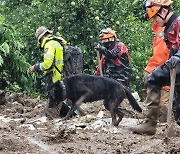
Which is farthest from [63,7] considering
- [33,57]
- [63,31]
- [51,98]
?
[51,98]

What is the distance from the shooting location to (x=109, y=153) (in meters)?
6.99

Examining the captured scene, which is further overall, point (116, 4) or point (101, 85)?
point (116, 4)

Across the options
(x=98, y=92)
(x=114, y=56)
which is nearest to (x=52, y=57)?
(x=98, y=92)

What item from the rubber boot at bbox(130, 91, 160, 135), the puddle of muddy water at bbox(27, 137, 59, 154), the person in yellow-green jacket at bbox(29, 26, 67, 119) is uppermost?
the person in yellow-green jacket at bbox(29, 26, 67, 119)

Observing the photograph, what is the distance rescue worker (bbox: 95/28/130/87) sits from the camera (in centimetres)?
1252

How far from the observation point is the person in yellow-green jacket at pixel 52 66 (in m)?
10.4

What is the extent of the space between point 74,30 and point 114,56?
12.1ft

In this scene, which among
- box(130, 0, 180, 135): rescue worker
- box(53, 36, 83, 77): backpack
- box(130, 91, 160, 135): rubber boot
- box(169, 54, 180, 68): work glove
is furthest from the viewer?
box(53, 36, 83, 77): backpack

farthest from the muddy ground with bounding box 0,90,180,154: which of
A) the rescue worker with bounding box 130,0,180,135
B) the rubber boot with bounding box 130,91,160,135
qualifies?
the rescue worker with bounding box 130,0,180,135

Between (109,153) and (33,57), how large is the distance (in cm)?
990

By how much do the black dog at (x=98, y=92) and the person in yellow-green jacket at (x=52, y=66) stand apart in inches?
7.3

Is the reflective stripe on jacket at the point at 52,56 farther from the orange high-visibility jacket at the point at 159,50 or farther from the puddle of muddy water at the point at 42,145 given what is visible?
the puddle of muddy water at the point at 42,145

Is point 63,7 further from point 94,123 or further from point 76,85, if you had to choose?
point 94,123

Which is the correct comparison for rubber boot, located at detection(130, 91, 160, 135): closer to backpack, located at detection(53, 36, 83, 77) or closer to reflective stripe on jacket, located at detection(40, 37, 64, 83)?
reflective stripe on jacket, located at detection(40, 37, 64, 83)
